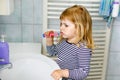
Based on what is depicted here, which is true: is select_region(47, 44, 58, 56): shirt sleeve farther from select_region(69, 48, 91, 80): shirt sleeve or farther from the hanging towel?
the hanging towel

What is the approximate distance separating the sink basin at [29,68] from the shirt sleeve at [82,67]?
0.11 meters

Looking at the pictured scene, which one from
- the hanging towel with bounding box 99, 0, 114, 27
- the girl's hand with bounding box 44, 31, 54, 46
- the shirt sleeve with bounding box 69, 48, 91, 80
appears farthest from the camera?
the hanging towel with bounding box 99, 0, 114, 27

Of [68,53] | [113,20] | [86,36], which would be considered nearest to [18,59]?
[68,53]

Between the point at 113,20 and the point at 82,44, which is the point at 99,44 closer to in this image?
the point at 113,20

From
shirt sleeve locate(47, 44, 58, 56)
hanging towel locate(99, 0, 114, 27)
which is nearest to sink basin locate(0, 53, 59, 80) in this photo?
shirt sleeve locate(47, 44, 58, 56)

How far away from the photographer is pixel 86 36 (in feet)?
4.39

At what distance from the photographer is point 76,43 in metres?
1.36

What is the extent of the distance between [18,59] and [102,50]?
0.90m

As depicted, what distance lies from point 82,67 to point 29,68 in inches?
13.7

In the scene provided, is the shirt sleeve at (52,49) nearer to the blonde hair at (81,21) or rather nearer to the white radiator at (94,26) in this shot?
the blonde hair at (81,21)

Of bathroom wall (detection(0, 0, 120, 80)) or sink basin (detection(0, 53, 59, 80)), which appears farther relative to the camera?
bathroom wall (detection(0, 0, 120, 80))

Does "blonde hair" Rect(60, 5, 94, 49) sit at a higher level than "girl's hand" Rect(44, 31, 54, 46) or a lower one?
higher

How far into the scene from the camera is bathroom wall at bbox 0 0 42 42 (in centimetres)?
180

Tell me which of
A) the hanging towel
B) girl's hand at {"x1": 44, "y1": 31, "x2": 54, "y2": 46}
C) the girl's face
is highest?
the hanging towel
